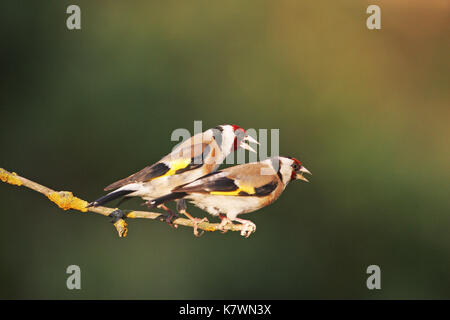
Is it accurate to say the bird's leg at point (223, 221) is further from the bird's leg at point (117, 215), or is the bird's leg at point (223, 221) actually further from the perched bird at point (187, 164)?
the bird's leg at point (117, 215)

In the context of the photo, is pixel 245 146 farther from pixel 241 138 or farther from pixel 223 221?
pixel 223 221

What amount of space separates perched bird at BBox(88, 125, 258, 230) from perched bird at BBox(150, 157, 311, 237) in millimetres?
88

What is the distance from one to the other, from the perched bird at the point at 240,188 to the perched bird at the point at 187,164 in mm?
88

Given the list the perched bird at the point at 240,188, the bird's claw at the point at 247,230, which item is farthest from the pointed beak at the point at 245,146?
the bird's claw at the point at 247,230

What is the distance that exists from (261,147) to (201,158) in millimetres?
345

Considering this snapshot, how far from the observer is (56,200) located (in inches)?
87.2

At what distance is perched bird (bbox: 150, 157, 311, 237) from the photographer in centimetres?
249

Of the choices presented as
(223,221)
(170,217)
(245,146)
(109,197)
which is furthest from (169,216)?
(245,146)

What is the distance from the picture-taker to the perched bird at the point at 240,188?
8.16 ft

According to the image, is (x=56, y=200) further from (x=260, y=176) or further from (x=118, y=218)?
(x=260, y=176)

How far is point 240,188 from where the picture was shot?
2609 millimetres

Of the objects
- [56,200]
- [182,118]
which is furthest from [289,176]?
[182,118]

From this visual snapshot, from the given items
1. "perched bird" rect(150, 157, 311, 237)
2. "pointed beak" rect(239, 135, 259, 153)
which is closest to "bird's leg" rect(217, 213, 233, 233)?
"perched bird" rect(150, 157, 311, 237)

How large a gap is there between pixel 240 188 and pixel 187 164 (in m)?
0.28
